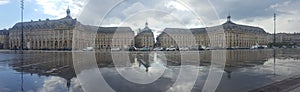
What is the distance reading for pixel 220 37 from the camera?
94.6 metres

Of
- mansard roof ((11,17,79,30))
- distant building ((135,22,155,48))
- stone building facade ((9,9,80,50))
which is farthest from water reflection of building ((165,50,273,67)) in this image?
distant building ((135,22,155,48))

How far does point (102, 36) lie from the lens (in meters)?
130

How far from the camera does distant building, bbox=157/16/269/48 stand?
100 metres

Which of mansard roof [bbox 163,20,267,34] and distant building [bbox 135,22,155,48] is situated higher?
mansard roof [bbox 163,20,267,34]

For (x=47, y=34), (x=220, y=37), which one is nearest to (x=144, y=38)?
(x=220, y=37)

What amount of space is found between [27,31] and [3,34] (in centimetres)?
3109

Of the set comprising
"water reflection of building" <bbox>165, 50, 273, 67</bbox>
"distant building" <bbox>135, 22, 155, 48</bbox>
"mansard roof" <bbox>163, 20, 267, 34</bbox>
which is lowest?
"water reflection of building" <bbox>165, 50, 273, 67</bbox>

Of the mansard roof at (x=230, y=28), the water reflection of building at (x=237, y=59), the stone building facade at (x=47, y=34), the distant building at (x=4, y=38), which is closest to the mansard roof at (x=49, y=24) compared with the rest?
the stone building facade at (x=47, y=34)

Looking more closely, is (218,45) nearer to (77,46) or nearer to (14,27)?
(77,46)

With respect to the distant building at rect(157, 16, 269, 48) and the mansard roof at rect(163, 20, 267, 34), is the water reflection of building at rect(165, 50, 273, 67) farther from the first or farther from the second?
the mansard roof at rect(163, 20, 267, 34)

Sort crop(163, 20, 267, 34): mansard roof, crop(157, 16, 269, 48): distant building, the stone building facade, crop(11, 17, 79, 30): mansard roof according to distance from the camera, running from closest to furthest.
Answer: crop(157, 16, 269, 48): distant building → the stone building facade → crop(11, 17, 79, 30): mansard roof → crop(163, 20, 267, 34): mansard roof

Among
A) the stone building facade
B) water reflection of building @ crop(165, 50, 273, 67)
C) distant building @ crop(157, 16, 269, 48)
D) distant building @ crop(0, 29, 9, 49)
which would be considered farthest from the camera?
distant building @ crop(0, 29, 9, 49)

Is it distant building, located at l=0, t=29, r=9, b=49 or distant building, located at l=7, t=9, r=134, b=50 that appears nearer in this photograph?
distant building, located at l=7, t=9, r=134, b=50

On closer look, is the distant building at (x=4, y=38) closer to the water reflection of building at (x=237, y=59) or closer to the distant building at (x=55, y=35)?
the distant building at (x=55, y=35)
